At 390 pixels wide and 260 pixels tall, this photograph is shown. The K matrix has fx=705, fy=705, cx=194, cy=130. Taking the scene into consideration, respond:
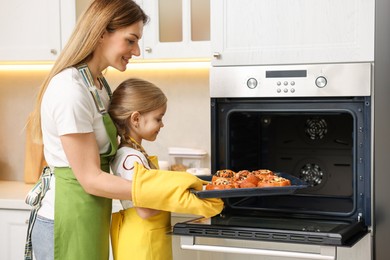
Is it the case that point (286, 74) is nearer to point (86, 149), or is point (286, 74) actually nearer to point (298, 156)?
point (298, 156)

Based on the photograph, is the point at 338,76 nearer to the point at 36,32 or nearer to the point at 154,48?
the point at 154,48

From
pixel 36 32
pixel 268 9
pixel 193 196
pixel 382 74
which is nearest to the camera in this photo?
pixel 193 196

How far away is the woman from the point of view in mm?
1771

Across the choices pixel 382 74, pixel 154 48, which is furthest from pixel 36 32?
pixel 382 74

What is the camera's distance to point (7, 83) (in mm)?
3309

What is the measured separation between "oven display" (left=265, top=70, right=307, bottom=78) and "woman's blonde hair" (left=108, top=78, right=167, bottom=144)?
0.46 meters

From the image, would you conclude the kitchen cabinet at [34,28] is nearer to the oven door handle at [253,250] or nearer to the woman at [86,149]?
the woman at [86,149]

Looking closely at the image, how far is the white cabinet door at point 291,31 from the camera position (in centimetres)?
216

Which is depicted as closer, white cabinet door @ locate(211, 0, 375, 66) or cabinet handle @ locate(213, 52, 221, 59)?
white cabinet door @ locate(211, 0, 375, 66)

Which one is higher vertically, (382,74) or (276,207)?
(382,74)

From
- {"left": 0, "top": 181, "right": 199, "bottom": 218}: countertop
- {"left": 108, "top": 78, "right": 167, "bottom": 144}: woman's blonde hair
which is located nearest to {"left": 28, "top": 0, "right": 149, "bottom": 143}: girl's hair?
{"left": 108, "top": 78, "right": 167, "bottom": 144}: woman's blonde hair

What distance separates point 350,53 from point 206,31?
0.69 m

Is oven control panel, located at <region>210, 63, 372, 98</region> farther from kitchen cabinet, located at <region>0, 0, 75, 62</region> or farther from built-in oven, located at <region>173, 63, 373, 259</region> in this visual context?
kitchen cabinet, located at <region>0, 0, 75, 62</region>

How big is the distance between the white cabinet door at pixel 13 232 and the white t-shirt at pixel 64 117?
0.85 m
